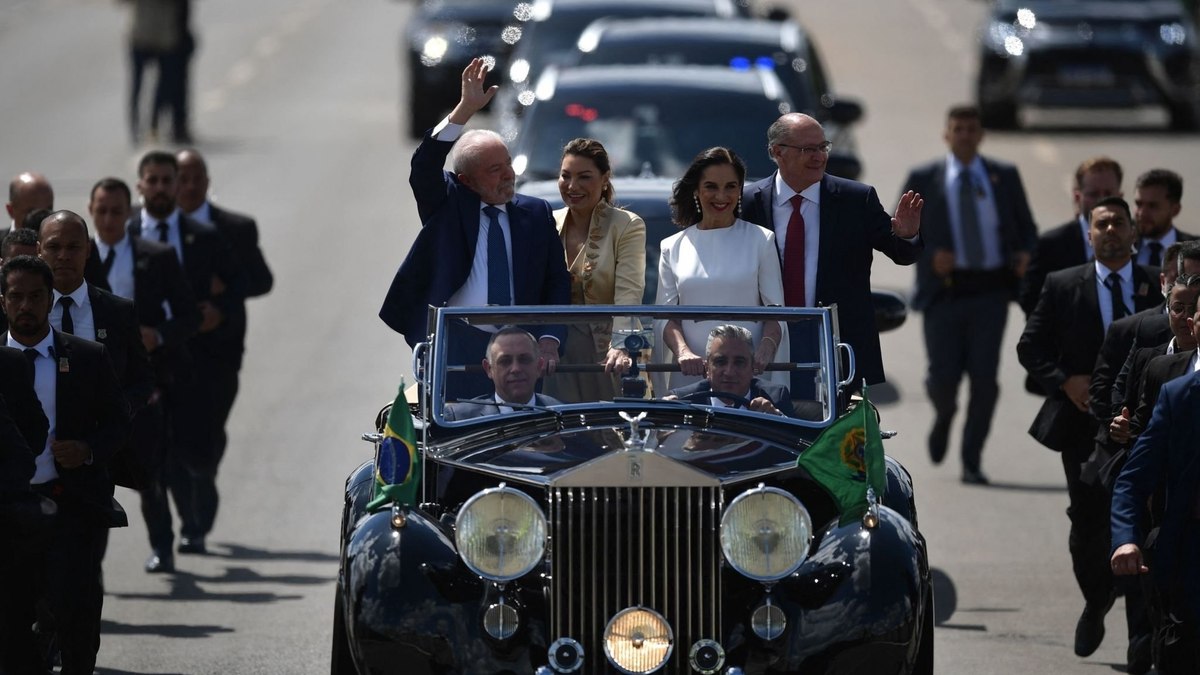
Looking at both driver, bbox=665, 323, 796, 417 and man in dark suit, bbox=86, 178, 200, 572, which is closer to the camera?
driver, bbox=665, 323, 796, 417

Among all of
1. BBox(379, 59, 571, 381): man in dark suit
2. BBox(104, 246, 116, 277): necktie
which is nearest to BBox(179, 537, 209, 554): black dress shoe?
BBox(104, 246, 116, 277): necktie

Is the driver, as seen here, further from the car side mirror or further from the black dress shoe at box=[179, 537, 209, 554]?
the black dress shoe at box=[179, 537, 209, 554]

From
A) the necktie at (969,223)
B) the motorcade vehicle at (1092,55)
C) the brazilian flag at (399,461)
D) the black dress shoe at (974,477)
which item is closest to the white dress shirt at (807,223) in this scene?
the brazilian flag at (399,461)

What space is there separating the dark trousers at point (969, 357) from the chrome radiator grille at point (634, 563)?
694 cm

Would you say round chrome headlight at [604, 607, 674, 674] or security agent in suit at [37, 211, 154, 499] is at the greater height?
security agent in suit at [37, 211, 154, 499]

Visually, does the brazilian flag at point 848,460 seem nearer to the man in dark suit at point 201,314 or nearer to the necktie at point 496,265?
the necktie at point 496,265

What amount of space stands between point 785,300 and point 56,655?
346 centimetres

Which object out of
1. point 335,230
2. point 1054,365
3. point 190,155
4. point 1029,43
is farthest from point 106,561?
point 1029,43

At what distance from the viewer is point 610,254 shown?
31.1 ft

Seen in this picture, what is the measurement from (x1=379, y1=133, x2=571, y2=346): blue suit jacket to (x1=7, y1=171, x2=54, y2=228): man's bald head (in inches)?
110

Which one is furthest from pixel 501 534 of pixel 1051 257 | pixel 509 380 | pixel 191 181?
pixel 191 181

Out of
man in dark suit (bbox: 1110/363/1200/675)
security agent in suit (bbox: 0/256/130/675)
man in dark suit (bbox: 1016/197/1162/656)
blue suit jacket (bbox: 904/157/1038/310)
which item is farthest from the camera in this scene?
blue suit jacket (bbox: 904/157/1038/310)

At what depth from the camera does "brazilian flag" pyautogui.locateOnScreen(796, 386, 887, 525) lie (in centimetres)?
756

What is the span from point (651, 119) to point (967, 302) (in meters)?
2.26
